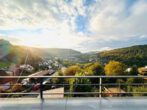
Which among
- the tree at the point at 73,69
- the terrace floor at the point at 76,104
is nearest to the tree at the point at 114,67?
the tree at the point at 73,69

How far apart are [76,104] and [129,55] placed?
13441 millimetres

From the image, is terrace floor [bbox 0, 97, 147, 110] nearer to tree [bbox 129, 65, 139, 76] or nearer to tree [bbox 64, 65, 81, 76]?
tree [bbox 129, 65, 139, 76]

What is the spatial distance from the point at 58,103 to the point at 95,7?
17367mm

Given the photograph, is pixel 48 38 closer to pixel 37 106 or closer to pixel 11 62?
pixel 11 62

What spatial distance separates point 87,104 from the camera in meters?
4.09

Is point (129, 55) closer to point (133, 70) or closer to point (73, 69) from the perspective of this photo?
point (133, 70)

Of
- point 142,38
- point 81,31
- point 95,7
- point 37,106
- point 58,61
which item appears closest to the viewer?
point 37,106

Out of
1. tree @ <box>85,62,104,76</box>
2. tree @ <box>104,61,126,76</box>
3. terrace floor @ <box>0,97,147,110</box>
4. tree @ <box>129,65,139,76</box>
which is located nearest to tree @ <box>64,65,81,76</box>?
tree @ <box>85,62,104,76</box>

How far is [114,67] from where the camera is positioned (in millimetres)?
17516

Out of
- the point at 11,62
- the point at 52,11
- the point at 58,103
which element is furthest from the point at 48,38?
the point at 58,103

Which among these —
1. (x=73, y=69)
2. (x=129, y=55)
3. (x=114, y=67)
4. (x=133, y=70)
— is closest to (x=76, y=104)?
(x=133, y=70)

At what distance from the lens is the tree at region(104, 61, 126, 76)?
16.6m

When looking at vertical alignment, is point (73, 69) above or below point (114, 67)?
below

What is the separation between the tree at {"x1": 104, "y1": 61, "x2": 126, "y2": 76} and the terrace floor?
39.2 ft
